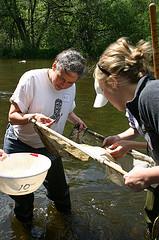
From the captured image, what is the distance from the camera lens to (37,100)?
3.01m

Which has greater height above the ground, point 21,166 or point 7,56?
point 21,166

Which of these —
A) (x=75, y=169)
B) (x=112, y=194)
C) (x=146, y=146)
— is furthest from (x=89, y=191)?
(x=146, y=146)

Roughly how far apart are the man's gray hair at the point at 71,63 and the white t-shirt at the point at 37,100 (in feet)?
0.81

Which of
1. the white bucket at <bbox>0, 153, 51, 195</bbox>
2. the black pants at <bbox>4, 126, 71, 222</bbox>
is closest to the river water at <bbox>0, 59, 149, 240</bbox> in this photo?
the black pants at <bbox>4, 126, 71, 222</bbox>

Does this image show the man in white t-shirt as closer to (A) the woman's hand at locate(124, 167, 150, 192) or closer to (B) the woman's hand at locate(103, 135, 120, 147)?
(B) the woman's hand at locate(103, 135, 120, 147)

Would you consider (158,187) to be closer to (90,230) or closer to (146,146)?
(146,146)

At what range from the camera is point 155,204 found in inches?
100

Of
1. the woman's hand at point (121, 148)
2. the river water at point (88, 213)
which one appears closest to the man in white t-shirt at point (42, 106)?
the river water at point (88, 213)

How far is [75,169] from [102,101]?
9.24 ft

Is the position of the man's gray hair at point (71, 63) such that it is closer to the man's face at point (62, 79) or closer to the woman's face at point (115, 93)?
the man's face at point (62, 79)

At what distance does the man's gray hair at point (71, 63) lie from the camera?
2912 mm

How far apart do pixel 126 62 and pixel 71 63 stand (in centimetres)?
92

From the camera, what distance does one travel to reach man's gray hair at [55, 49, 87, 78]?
291cm

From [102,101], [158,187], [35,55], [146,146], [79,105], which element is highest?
[102,101]
